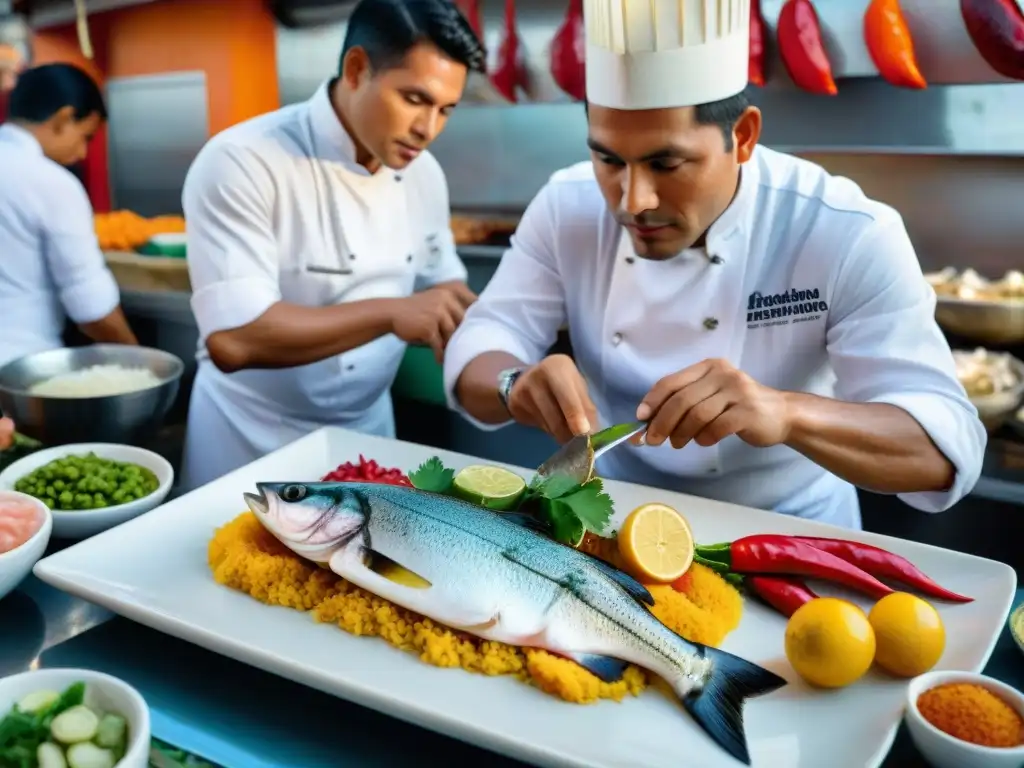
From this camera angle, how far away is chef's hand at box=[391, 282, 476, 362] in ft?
7.57

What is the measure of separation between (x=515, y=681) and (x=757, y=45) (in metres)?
2.91

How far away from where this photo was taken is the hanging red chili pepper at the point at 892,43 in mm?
3115

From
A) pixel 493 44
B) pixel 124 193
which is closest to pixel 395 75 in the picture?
pixel 493 44

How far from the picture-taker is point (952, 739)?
3.26 ft

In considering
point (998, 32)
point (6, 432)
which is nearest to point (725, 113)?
point (6, 432)

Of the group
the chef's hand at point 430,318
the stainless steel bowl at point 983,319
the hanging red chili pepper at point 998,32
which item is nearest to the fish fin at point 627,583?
the chef's hand at point 430,318

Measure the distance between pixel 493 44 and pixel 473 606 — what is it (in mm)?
3614

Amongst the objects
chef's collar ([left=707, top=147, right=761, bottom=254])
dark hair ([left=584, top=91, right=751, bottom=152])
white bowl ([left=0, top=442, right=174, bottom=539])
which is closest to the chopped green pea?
white bowl ([left=0, top=442, right=174, bottom=539])

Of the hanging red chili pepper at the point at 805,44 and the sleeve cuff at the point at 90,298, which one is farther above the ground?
the hanging red chili pepper at the point at 805,44

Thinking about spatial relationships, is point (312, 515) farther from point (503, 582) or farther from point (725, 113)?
point (725, 113)

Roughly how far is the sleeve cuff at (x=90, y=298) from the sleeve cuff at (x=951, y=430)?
2.89 meters

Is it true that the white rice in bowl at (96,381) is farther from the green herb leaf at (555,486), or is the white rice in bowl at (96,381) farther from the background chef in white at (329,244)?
the green herb leaf at (555,486)

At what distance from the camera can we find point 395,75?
2.31 meters

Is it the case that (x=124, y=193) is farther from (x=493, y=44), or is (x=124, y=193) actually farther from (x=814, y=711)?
(x=814, y=711)
